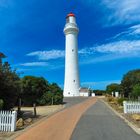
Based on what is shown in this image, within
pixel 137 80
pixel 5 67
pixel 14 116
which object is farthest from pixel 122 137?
pixel 137 80

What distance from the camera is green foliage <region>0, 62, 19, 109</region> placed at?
17.2 m

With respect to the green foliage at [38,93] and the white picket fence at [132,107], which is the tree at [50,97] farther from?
the white picket fence at [132,107]

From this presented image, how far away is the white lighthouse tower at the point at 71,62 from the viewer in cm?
6266

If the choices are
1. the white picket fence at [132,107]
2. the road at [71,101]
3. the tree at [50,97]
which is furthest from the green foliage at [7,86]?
the tree at [50,97]

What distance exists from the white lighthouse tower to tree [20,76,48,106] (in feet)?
84.4

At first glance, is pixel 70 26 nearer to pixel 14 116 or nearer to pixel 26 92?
pixel 26 92

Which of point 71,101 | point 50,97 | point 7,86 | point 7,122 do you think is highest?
point 7,86

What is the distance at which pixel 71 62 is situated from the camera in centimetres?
6278

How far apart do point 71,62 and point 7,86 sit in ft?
150

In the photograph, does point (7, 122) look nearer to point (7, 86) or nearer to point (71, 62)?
point (7, 86)

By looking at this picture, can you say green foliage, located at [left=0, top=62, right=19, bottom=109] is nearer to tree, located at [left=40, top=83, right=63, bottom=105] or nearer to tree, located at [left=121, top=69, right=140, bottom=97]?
tree, located at [left=40, top=83, right=63, bottom=105]

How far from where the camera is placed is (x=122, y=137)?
11.2 metres

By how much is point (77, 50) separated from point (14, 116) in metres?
52.5

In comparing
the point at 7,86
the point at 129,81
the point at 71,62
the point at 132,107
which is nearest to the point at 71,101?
the point at 129,81
